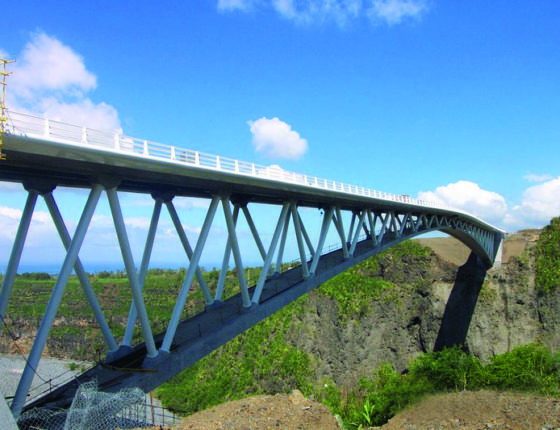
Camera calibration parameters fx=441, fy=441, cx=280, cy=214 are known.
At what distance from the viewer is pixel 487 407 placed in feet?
66.0

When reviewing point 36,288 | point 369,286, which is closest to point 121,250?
point 369,286

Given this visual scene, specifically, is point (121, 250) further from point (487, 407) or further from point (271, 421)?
point (487, 407)

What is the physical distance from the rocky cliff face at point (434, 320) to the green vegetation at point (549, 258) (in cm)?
108

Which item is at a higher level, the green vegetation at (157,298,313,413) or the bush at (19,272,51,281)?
the bush at (19,272,51,281)

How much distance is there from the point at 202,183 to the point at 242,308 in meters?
7.11

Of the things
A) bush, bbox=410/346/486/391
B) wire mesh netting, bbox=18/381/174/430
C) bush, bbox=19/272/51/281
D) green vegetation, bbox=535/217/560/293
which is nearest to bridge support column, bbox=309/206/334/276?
wire mesh netting, bbox=18/381/174/430

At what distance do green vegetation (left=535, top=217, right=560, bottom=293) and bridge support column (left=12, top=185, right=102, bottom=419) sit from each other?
5518 centimetres

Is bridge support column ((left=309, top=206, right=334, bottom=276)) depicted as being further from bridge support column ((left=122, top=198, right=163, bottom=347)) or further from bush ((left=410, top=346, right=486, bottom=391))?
bush ((left=410, top=346, right=486, bottom=391))

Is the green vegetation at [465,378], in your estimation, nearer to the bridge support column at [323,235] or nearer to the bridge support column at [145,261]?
the bridge support column at [323,235]

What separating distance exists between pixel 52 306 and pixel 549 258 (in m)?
58.9

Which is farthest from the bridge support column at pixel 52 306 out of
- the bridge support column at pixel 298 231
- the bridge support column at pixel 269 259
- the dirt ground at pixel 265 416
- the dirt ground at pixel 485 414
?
the dirt ground at pixel 485 414

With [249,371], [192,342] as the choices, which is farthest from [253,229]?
[249,371]

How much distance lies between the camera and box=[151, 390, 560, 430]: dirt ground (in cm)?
1661

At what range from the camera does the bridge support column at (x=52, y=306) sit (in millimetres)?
12891
